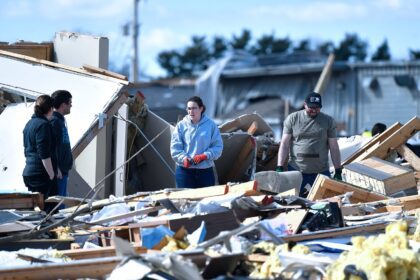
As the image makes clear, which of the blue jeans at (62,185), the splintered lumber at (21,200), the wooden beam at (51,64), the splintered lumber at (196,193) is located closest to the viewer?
the splintered lumber at (196,193)

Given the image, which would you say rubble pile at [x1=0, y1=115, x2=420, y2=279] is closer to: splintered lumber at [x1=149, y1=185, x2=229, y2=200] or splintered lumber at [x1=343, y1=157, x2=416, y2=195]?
splintered lumber at [x1=149, y1=185, x2=229, y2=200]

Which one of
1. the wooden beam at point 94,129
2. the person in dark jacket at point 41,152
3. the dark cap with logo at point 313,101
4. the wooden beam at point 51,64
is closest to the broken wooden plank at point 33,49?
the wooden beam at point 51,64

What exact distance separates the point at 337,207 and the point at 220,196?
976 millimetres

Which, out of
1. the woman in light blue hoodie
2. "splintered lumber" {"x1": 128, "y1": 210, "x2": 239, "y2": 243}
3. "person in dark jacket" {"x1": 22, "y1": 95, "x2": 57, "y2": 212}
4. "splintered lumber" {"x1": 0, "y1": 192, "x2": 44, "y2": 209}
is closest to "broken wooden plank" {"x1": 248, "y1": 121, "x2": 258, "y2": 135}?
the woman in light blue hoodie

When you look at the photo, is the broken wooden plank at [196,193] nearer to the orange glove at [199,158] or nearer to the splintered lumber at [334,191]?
the splintered lumber at [334,191]

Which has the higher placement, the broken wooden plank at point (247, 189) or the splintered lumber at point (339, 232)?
the broken wooden plank at point (247, 189)

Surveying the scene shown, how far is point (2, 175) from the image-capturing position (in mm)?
11211

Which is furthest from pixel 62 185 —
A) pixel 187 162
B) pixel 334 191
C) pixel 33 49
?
pixel 33 49

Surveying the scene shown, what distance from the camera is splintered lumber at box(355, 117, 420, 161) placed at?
42.1ft

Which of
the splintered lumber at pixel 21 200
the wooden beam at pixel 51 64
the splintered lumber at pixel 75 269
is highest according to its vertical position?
the wooden beam at pixel 51 64

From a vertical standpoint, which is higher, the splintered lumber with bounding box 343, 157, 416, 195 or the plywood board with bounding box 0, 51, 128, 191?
the plywood board with bounding box 0, 51, 128, 191

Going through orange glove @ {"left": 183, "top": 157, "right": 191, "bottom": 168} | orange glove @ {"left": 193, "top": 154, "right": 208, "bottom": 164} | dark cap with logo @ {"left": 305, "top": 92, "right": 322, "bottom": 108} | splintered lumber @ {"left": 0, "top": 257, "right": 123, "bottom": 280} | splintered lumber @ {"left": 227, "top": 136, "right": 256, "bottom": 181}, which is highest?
dark cap with logo @ {"left": 305, "top": 92, "right": 322, "bottom": 108}

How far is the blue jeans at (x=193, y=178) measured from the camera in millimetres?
10727

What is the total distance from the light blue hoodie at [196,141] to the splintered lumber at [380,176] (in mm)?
1765
